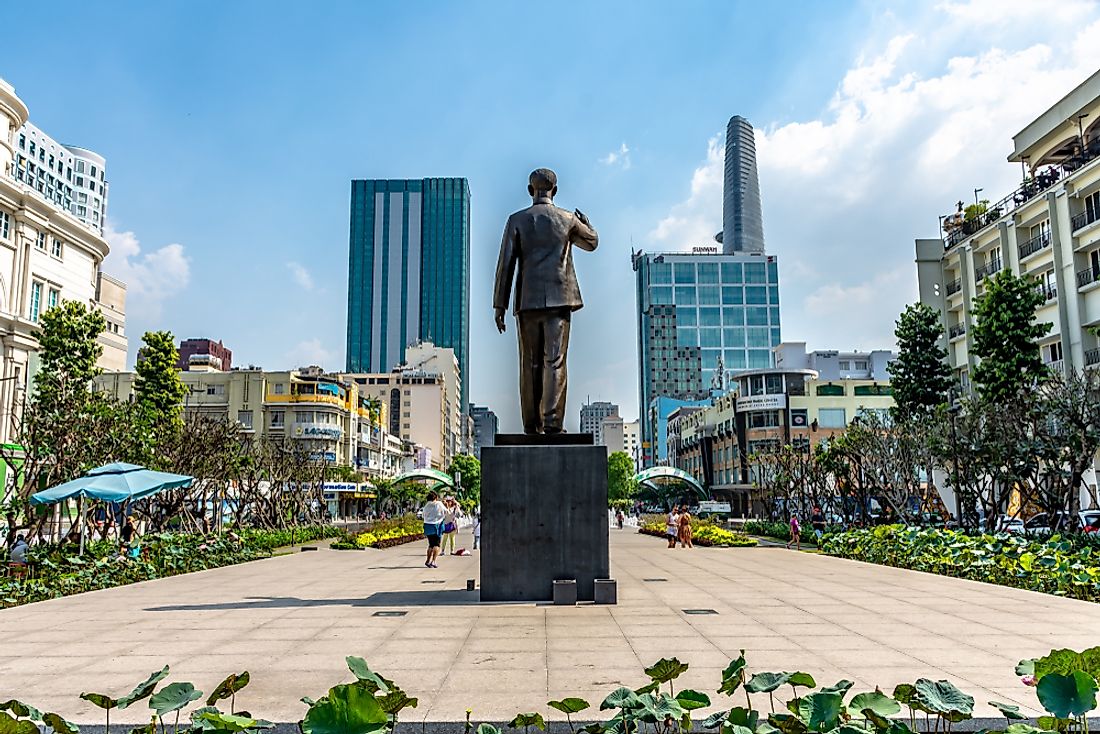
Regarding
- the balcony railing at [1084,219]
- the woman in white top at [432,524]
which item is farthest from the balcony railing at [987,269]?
the woman in white top at [432,524]

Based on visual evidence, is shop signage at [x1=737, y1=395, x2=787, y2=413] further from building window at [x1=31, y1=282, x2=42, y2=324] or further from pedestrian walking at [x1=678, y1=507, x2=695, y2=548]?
building window at [x1=31, y1=282, x2=42, y2=324]

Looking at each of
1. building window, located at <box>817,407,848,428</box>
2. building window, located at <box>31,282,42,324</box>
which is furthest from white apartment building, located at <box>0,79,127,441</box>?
building window, located at <box>817,407,848,428</box>

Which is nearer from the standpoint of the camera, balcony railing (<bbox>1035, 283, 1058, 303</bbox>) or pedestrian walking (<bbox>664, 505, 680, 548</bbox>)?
pedestrian walking (<bbox>664, 505, 680, 548</bbox>)

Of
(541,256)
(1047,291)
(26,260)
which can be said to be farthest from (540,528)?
(26,260)

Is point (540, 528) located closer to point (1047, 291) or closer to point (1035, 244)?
point (1047, 291)

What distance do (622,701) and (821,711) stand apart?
2.96 feet

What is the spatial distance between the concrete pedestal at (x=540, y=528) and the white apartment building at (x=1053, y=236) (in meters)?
26.7

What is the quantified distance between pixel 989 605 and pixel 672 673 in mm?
7523

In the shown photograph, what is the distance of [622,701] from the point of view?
3.87 meters

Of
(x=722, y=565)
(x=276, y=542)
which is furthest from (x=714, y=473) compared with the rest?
(x=722, y=565)

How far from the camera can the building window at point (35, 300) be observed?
3922cm

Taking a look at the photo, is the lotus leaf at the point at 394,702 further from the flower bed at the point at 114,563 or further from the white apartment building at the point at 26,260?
the white apartment building at the point at 26,260

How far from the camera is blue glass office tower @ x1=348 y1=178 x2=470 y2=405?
17050 cm

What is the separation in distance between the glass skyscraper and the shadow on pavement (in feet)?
417
